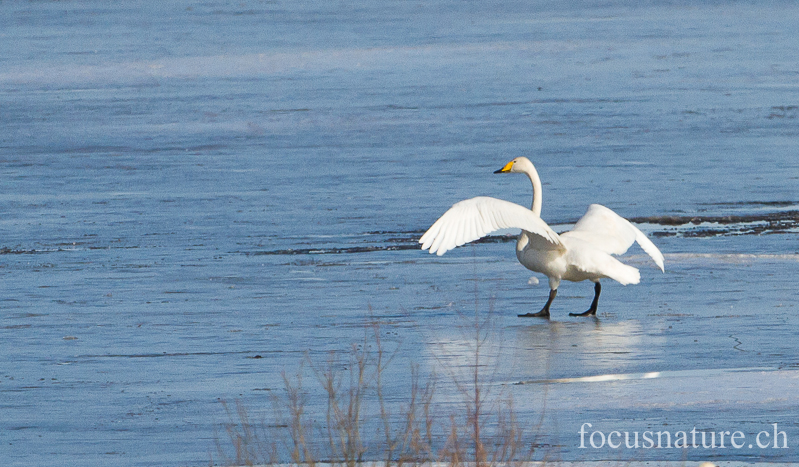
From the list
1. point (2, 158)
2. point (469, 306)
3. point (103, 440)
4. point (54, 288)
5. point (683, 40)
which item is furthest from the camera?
point (683, 40)

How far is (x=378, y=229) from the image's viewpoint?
12.5 metres

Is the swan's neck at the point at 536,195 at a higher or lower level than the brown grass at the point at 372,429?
higher

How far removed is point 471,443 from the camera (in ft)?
19.1

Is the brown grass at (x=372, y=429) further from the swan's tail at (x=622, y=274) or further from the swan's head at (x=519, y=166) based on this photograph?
the swan's head at (x=519, y=166)

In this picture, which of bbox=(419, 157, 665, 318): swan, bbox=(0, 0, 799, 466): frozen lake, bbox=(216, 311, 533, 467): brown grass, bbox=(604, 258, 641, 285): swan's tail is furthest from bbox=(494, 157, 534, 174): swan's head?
bbox=(216, 311, 533, 467): brown grass

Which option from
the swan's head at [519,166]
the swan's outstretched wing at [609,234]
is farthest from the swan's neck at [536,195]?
the swan's outstretched wing at [609,234]

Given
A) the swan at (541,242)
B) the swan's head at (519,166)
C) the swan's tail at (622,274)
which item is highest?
the swan's head at (519,166)

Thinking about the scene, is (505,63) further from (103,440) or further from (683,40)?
(103,440)

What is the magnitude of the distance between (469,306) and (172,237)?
12.8 feet

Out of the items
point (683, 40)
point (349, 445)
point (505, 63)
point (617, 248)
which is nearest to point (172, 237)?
point (617, 248)

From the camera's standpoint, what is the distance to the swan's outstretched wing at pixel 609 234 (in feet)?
31.2

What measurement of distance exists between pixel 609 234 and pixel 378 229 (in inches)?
128

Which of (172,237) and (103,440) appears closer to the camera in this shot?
(103,440)

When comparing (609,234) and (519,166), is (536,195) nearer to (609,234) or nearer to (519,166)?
(519,166)
